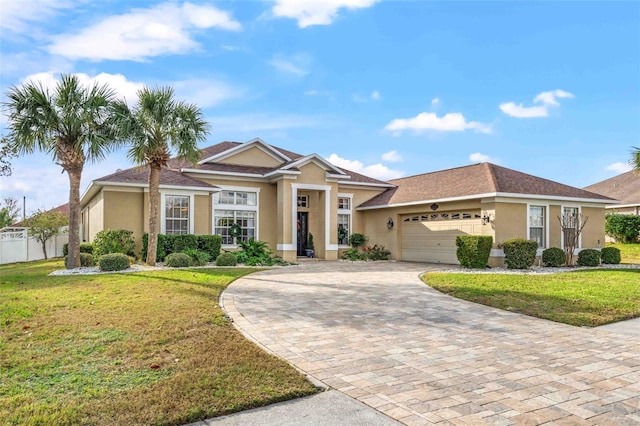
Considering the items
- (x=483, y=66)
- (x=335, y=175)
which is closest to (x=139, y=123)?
(x=335, y=175)

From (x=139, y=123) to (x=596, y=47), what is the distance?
48.8ft

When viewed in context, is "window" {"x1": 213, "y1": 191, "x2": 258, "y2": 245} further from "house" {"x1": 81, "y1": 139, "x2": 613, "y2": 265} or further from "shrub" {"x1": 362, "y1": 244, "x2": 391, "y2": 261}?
"shrub" {"x1": 362, "y1": 244, "x2": 391, "y2": 261}

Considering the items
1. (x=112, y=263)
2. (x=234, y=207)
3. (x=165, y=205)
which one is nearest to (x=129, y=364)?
(x=112, y=263)

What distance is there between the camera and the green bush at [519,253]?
16062 millimetres

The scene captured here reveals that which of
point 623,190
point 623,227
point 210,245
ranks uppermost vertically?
point 623,190

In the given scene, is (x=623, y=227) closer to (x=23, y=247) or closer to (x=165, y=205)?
(x=165, y=205)

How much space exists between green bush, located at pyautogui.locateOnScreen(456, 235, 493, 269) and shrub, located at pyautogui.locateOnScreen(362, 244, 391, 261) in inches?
214

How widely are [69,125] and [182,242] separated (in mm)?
5481

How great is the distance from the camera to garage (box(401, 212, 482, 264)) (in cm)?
1836

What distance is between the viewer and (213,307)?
805cm

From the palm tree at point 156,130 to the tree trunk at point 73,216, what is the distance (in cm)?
186

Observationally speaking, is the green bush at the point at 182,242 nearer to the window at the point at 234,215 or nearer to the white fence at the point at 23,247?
the window at the point at 234,215

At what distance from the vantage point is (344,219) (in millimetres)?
22953

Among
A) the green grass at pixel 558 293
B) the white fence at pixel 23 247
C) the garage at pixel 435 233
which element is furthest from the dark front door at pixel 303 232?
the white fence at pixel 23 247
